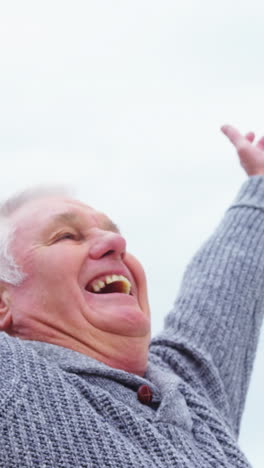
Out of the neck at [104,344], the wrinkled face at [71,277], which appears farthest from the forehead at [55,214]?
the neck at [104,344]

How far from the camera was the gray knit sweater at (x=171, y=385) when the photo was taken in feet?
4.35

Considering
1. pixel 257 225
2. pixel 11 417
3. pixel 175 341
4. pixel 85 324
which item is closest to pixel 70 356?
pixel 85 324

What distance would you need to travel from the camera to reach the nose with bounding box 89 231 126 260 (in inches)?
65.9

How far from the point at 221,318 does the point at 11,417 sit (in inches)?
27.7

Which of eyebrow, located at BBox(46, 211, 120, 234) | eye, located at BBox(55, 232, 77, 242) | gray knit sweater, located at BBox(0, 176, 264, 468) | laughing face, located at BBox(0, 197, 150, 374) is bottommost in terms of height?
gray knit sweater, located at BBox(0, 176, 264, 468)

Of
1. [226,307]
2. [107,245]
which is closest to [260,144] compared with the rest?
[226,307]

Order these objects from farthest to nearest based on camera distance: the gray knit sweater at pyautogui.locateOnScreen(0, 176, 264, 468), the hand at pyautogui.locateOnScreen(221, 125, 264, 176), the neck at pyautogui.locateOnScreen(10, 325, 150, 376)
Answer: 1. the hand at pyautogui.locateOnScreen(221, 125, 264, 176)
2. the neck at pyautogui.locateOnScreen(10, 325, 150, 376)
3. the gray knit sweater at pyautogui.locateOnScreen(0, 176, 264, 468)

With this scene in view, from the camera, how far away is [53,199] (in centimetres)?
178

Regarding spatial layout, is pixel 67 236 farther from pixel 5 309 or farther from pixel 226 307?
pixel 226 307

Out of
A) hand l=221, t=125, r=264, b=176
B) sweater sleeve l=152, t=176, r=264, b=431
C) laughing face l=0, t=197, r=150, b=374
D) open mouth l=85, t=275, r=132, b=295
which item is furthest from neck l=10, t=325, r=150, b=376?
hand l=221, t=125, r=264, b=176

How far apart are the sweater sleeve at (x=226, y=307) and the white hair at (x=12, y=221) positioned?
0.38m

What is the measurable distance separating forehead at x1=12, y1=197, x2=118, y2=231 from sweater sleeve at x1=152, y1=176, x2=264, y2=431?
28cm

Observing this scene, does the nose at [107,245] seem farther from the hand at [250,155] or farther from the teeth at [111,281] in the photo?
the hand at [250,155]

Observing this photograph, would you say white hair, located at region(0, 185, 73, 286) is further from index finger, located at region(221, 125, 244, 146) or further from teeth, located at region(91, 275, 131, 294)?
index finger, located at region(221, 125, 244, 146)
